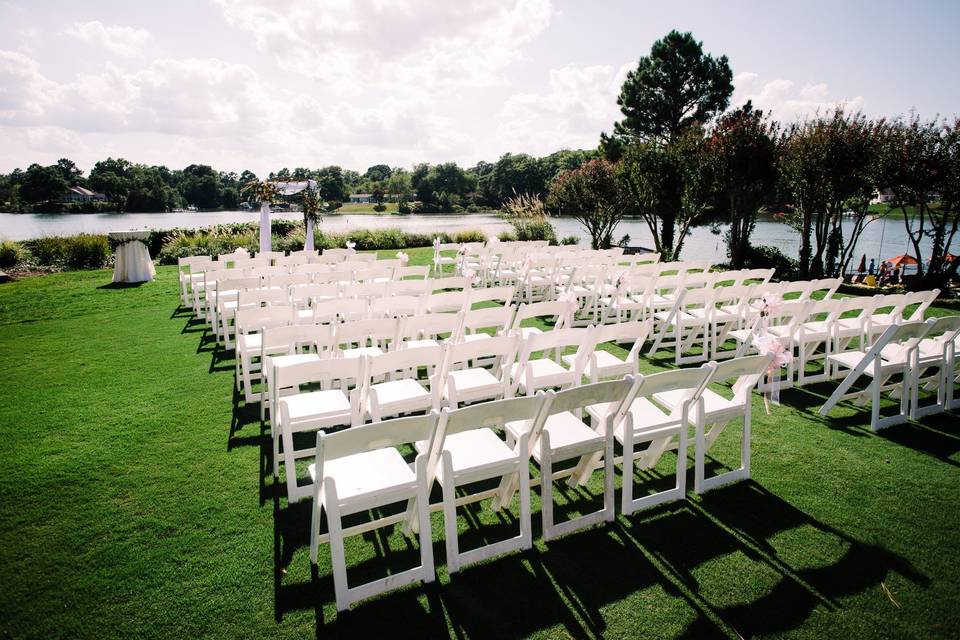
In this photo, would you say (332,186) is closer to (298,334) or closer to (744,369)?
(298,334)

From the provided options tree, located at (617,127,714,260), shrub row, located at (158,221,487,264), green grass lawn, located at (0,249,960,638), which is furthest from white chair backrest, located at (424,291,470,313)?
shrub row, located at (158,221,487,264)

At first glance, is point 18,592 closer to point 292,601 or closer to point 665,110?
point 292,601

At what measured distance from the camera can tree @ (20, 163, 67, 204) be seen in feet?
122

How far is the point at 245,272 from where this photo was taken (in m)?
8.51

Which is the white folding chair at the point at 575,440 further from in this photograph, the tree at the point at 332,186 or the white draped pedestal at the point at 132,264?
the tree at the point at 332,186

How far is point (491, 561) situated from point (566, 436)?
35.4 inches

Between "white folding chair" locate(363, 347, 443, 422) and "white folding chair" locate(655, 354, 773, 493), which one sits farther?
"white folding chair" locate(363, 347, 443, 422)

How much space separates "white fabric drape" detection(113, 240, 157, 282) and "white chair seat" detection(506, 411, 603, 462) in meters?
12.5

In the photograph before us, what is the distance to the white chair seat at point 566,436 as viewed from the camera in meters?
3.23

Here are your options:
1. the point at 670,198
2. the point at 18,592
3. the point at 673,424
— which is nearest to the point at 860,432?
the point at 673,424

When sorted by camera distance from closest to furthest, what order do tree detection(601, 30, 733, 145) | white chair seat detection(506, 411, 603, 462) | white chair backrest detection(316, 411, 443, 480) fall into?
1. white chair backrest detection(316, 411, 443, 480)
2. white chair seat detection(506, 411, 603, 462)
3. tree detection(601, 30, 733, 145)

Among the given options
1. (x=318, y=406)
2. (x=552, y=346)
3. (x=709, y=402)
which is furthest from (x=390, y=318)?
(x=709, y=402)

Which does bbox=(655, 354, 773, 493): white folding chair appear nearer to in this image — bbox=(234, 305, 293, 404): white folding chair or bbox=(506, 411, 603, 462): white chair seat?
bbox=(506, 411, 603, 462): white chair seat

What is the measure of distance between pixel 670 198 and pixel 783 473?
14891 mm
